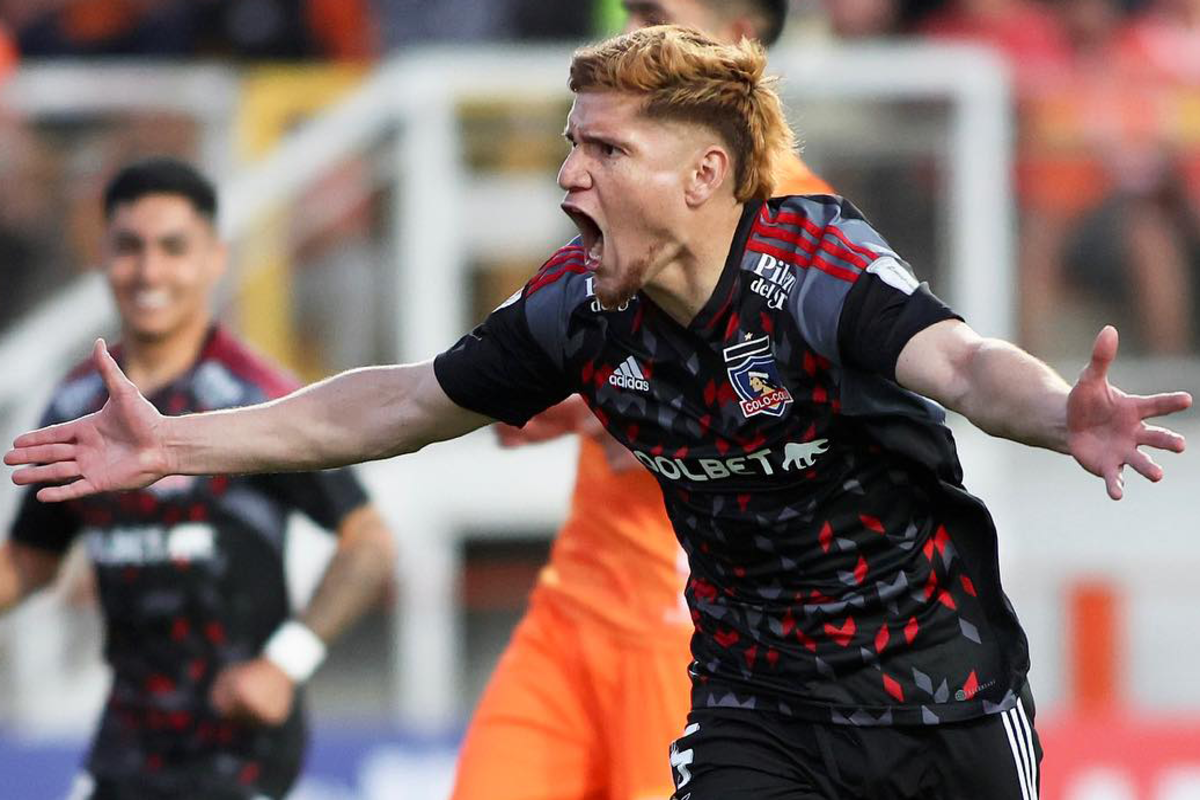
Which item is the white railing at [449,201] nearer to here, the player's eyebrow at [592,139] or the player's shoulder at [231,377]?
the player's shoulder at [231,377]

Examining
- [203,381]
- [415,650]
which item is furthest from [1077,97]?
[203,381]

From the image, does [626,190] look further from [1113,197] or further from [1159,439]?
[1113,197]

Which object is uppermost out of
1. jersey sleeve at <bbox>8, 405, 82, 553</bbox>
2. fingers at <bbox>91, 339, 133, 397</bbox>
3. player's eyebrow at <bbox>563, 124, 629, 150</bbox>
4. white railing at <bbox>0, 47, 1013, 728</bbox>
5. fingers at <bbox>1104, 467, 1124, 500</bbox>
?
white railing at <bbox>0, 47, 1013, 728</bbox>

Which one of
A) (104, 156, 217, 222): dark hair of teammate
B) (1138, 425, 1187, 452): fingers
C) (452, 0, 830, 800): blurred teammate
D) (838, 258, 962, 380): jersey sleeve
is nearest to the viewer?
(1138, 425, 1187, 452): fingers

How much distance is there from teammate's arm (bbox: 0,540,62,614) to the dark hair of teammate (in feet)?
3.28

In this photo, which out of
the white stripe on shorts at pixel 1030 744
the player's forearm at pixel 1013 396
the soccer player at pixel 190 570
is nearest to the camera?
the player's forearm at pixel 1013 396

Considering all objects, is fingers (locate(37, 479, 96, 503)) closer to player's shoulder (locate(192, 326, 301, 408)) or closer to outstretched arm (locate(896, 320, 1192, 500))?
player's shoulder (locate(192, 326, 301, 408))

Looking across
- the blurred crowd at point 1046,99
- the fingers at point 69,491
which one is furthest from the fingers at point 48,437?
the blurred crowd at point 1046,99

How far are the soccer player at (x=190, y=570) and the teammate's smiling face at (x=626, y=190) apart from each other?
2073 mm

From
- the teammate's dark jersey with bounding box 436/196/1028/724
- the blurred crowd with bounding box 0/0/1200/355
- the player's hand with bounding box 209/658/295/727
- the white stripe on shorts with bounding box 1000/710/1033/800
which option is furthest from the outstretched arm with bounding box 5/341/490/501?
the blurred crowd with bounding box 0/0/1200/355

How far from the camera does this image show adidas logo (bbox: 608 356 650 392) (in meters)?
4.19

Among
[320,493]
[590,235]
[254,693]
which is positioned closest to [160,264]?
[320,493]

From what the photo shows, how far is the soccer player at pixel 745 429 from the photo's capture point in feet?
13.3

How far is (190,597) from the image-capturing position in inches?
230
